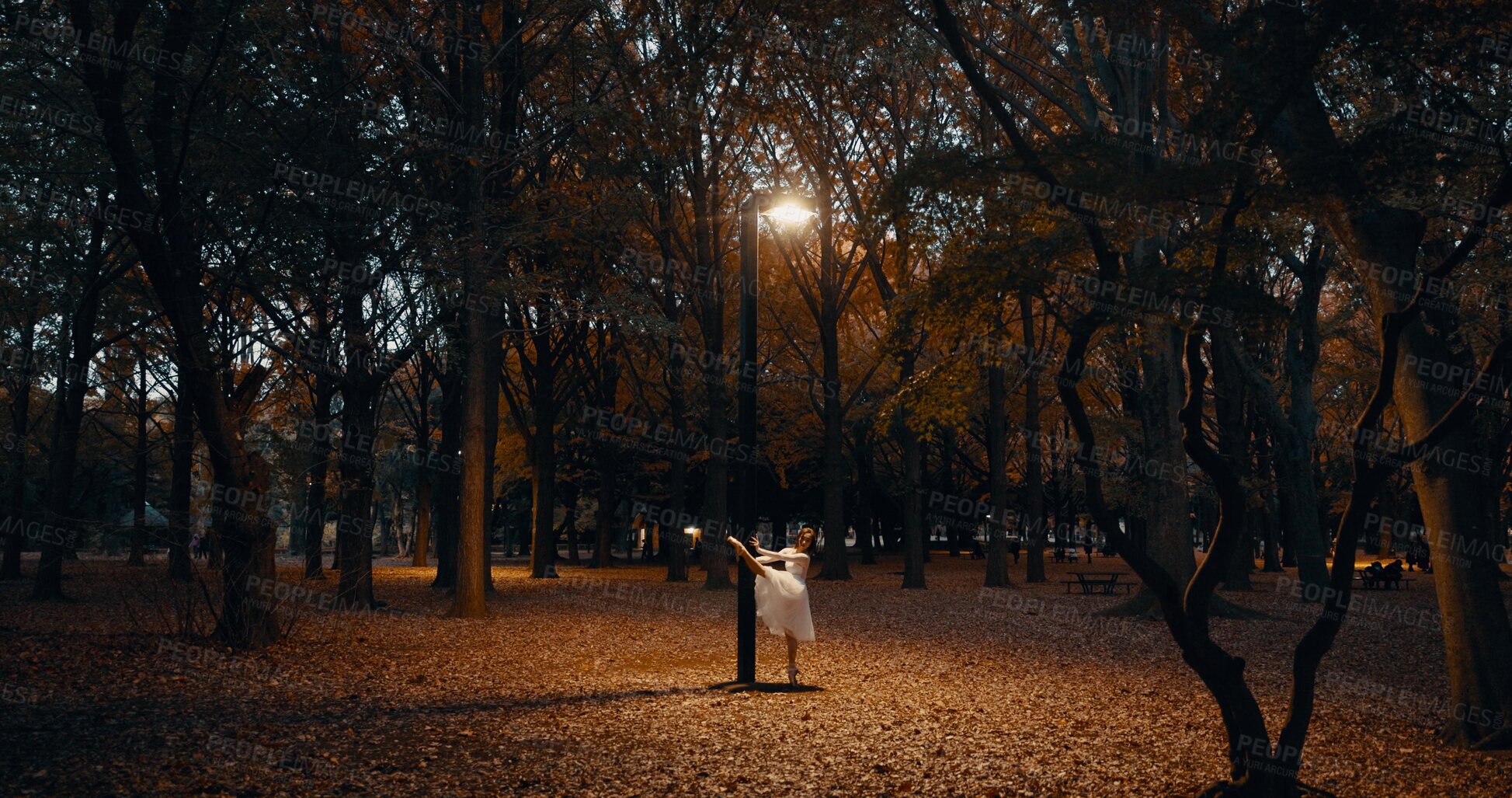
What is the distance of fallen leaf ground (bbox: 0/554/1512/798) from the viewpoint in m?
6.98

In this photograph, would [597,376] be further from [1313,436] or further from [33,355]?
[1313,436]

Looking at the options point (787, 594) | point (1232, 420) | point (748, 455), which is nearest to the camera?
point (787, 594)

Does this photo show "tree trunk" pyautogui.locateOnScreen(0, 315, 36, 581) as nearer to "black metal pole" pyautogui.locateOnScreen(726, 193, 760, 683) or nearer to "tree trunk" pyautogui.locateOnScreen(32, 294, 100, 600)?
"tree trunk" pyautogui.locateOnScreen(32, 294, 100, 600)

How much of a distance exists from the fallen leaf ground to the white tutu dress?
0.70m

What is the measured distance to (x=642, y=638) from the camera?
15641 mm

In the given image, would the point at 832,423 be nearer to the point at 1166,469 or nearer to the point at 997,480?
the point at 997,480

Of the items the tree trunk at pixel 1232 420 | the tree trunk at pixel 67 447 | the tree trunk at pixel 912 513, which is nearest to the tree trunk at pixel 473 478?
the tree trunk at pixel 67 447

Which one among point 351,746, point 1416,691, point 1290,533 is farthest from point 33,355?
point 1290,533

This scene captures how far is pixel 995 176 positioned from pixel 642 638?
1021cm


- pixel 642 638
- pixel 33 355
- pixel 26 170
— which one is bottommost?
pixel 642 638

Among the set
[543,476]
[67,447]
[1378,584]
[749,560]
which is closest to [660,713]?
[749,560]

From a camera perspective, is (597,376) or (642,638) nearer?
(642,638)

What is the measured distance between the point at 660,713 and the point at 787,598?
171cm

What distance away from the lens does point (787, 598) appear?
10367 mm
